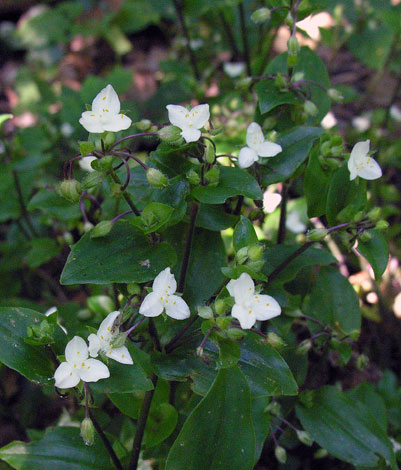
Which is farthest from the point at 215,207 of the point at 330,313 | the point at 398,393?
the point at 398,393

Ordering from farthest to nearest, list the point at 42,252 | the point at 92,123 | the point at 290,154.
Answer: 1. the point at 42,252
2. the point at 290,154
3. the point at 92,123

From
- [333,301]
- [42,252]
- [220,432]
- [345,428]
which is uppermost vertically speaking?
[220,432]

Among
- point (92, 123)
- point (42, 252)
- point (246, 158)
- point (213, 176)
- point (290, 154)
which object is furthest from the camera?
point (42, 252)

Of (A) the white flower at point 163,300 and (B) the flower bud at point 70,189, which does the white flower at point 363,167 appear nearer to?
(A) the white flower at point 163,300

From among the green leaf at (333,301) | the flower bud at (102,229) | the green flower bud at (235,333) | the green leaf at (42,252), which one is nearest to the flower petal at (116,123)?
the flower bud at (102,229)

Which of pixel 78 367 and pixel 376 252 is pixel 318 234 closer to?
pixel 376 252

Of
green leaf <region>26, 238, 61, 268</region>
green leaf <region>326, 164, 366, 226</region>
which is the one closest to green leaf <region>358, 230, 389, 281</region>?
green leaf <region>326, 164, 366, 226</region>

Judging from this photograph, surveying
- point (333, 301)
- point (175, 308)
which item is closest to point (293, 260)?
point (333, 301)
